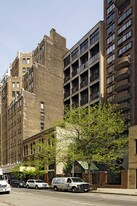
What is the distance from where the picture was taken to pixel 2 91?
137 meters

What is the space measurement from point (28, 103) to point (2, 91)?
39005 mm

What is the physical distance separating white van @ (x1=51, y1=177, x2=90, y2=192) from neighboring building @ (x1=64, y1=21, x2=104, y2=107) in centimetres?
3354

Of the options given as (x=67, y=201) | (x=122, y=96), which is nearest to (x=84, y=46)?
(x=122, y=96)

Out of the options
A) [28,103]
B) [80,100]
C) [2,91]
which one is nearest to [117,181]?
[80,100]

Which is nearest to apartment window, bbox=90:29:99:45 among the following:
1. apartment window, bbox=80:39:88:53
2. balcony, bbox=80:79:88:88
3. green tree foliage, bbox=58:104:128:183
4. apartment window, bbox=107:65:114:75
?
apartment window, bbox=80:39:88:53

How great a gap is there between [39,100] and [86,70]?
2294 centimetres

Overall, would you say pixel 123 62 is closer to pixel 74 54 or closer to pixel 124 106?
pixel 124 106

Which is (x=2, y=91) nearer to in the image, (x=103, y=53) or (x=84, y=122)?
(x=103, y=53)

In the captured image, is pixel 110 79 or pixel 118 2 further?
pixel 110 79

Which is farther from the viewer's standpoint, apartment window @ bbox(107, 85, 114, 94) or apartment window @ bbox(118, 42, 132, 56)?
apartment window @ bbox(107, 85, 114, 94)

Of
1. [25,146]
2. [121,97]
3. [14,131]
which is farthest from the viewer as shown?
[14,131]

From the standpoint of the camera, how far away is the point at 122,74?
6919cm

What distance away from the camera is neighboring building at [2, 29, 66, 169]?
99.4m

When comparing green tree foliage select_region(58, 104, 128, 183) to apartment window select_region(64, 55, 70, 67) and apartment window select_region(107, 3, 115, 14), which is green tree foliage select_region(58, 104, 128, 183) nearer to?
apartment window select_region(107, 3, 115, 14)
